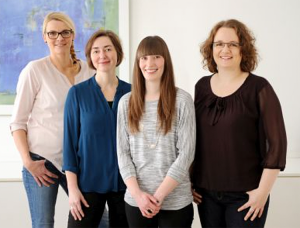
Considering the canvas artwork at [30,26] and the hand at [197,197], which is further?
the canvas artwork at [30,26]

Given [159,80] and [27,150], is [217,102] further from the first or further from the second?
[27,150]

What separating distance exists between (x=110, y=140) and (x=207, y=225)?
0.56 m

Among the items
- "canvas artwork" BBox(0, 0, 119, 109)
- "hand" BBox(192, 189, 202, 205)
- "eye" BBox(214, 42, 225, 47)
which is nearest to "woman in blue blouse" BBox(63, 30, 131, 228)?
"hand" BBox(192, 189, 202, 205)

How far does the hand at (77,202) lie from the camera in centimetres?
160

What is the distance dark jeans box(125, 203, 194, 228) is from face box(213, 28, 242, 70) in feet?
2.01

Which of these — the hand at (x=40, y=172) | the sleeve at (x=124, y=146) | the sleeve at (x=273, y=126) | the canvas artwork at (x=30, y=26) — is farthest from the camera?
the canvas artwork at (x=30, y=26)

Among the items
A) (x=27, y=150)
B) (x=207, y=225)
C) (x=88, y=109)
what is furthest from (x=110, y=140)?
(x=207, y=225)

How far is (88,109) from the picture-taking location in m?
1.61

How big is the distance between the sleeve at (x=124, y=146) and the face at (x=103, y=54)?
0.66ft

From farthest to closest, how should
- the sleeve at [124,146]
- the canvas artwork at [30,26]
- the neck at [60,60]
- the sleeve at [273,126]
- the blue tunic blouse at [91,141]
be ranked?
the canvas artwork at [30,26], the neck at [60,60], the blue tunic blouse at [91,141], the sleeve at [124,146], the sleeve at [273,126]

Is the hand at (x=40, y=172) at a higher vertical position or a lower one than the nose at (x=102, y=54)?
lower

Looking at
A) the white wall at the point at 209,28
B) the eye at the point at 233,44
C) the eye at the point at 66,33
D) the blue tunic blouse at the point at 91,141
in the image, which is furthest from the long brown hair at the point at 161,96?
the white wall at the point at 209,28

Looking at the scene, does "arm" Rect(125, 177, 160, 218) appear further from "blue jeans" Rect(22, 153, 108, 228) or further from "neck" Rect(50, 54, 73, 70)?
"neck" Rect(50, 54, 73, 70)

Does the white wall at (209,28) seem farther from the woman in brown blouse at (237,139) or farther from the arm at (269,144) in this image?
the arm at (269,144)
